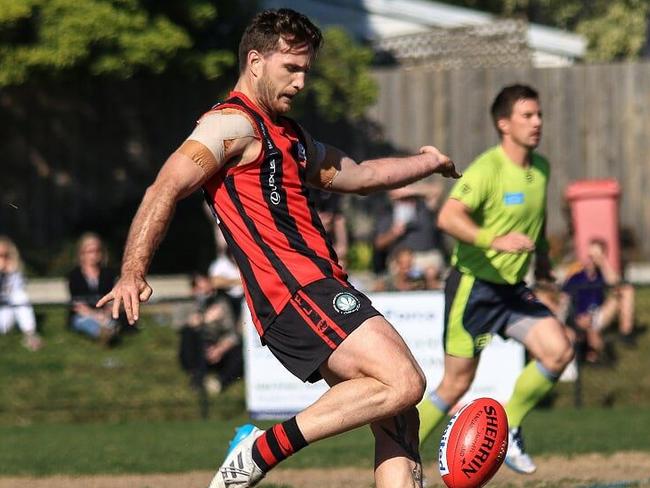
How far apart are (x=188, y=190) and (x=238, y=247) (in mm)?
435

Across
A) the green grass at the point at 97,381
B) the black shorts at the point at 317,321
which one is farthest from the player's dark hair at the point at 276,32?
the green grass at the point at 97,381

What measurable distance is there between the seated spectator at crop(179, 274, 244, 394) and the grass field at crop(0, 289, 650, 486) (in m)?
0.24

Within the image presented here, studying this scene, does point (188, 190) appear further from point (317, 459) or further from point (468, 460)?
point (317, 459)

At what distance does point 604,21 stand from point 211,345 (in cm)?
1845

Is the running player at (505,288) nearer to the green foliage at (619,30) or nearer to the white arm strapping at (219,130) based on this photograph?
the white arm strapping at (219,130)

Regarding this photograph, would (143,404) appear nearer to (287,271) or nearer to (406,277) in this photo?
(406,277)

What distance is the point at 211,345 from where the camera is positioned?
49.0 ft

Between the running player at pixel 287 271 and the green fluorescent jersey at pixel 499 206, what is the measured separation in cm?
269

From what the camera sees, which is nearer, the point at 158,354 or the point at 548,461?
the point at 548,461

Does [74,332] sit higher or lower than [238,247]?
lower

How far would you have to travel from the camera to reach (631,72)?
22.5 meters

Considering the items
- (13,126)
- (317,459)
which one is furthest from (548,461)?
(13,126)

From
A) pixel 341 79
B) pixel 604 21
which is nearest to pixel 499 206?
pixel 341 79

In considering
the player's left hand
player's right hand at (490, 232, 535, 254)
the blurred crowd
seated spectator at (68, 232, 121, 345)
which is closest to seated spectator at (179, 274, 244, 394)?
the blurred crowd
